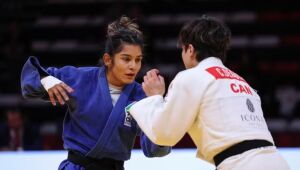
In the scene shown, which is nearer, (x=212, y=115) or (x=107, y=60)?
(x=212, y=115)

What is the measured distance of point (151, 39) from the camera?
9.29 meters

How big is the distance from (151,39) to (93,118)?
6.28 meters

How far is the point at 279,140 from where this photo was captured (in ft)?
24.1

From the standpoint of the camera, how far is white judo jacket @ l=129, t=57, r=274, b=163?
2.59m

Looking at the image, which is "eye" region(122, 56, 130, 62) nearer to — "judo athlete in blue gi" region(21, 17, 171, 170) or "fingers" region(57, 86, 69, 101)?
"judo athlete in blue gi" region(21, 17, 171, 170)

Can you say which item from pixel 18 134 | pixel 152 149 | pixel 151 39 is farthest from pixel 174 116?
pixel 151 39

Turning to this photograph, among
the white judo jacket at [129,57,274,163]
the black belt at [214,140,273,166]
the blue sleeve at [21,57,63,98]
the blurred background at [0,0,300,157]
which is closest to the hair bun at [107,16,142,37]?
the blue sleeve at [21,57,63,98]

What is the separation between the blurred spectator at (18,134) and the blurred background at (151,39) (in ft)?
2.07

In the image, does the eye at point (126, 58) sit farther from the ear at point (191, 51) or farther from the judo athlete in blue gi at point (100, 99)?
the ear at point (191, 51)

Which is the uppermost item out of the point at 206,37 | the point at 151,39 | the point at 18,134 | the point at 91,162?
the point at 206,37

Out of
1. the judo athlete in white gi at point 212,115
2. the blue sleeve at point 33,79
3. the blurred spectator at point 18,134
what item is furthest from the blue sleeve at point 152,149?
the blurred spectator at point 18,134

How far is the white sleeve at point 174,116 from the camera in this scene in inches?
102

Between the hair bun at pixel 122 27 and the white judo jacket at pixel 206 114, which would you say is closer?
the white judo jacket at pixel 206 114

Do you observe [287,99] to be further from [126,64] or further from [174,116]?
[174,116]
